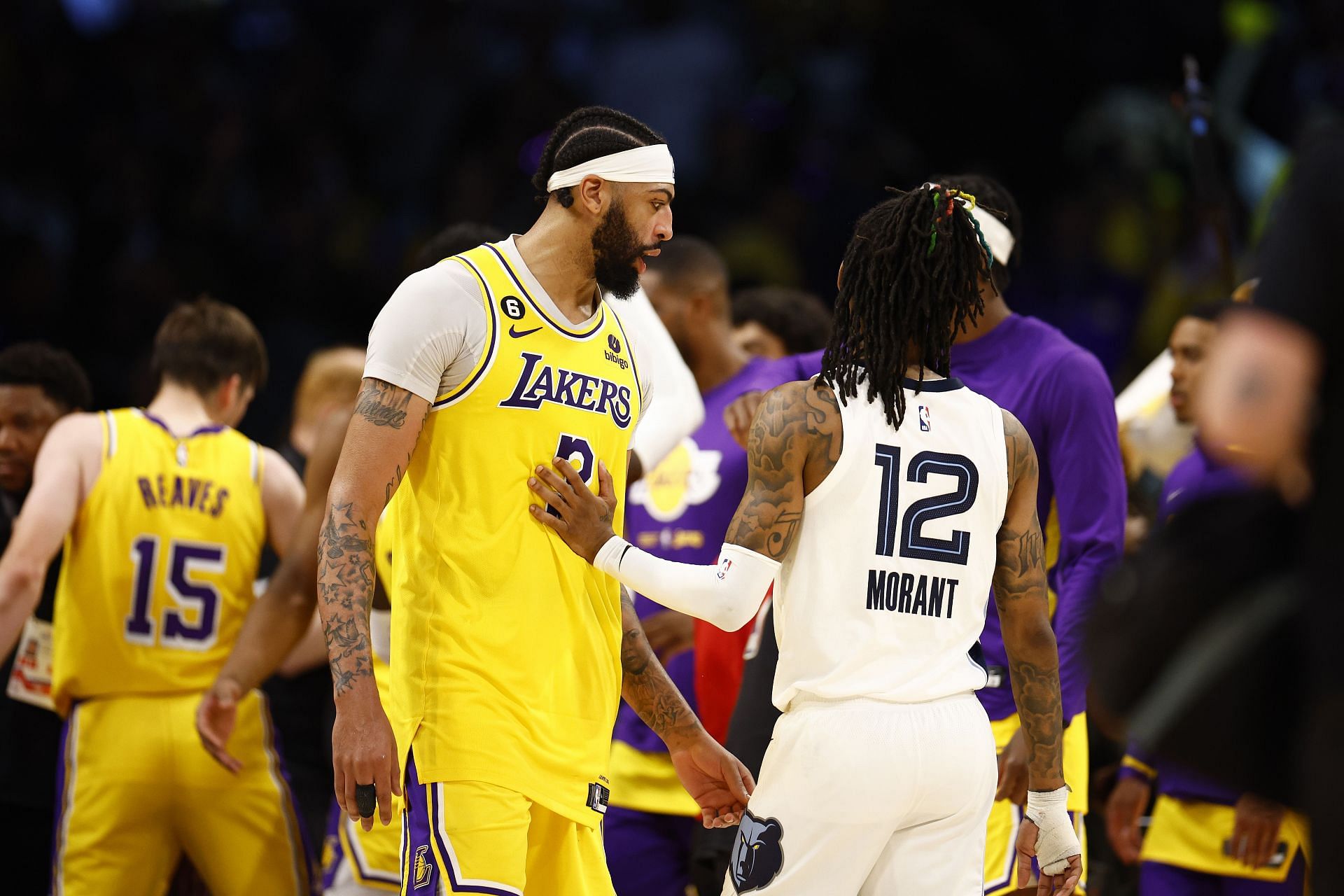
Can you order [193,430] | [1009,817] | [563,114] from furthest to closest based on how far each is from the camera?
[563,114] → [193,430] → [1009,817]

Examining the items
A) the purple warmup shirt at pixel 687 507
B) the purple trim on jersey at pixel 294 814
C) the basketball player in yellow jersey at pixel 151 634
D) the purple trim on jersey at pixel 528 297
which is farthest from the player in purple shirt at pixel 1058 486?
the basketball player in yellow jersey at pixel 151 634

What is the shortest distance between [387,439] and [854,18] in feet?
30.7

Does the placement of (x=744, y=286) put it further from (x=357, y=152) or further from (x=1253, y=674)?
(x=1253, y=674)

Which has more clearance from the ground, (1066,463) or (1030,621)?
(1066,463)

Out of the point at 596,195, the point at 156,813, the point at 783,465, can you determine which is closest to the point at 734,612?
the point at 783,465

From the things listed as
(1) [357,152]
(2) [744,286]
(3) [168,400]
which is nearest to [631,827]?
(3) [168,400]

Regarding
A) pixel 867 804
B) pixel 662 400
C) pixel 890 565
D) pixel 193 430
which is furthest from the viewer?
pixel 193 430

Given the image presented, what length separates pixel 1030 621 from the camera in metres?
3.68

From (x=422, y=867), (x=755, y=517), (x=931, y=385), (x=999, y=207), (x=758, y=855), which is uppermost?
(x=999, y=207)

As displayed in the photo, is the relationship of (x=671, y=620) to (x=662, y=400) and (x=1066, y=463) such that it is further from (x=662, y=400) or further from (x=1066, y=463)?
(x=1066, y=463)

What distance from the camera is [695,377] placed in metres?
6.16

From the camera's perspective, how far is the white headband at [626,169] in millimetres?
3836

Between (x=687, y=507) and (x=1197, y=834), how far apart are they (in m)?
2.00

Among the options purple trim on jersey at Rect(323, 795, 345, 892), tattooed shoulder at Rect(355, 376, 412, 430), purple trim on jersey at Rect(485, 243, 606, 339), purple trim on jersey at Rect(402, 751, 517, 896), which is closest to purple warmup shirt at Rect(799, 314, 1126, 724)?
purple trim on jersey at Rect(485, 243, 606, 339)
